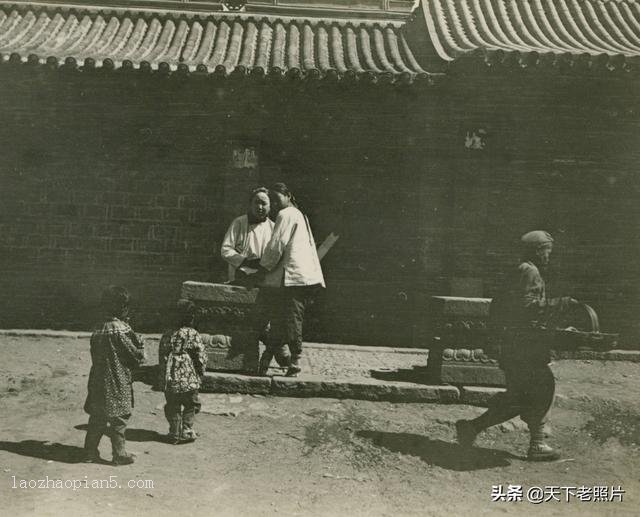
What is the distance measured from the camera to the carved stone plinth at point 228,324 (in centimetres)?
639

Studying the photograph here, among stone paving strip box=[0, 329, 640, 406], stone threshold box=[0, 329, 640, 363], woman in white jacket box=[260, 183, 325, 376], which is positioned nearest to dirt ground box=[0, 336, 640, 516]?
stone paving strip box=[0, 329, 640, 406]

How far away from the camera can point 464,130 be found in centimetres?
854

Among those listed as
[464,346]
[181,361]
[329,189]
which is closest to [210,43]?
[329,189]

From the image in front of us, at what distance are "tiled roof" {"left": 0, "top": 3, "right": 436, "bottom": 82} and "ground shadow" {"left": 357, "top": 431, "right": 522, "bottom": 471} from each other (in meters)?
4.56

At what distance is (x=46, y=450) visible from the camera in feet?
15.3

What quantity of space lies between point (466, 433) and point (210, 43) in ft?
21.9

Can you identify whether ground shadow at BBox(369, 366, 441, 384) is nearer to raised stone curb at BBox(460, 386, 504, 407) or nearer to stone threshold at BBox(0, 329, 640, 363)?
raised stone curb at BBox(460, 386, 504, 407)

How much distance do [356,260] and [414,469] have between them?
14.8 ft

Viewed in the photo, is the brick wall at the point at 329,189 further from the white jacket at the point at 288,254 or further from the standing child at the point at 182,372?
the standing child at the point at 182,372

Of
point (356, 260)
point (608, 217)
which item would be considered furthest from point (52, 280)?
point (608, 217)

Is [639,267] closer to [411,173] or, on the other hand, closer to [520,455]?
[411,173]

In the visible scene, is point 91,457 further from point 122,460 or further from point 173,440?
point 173,440

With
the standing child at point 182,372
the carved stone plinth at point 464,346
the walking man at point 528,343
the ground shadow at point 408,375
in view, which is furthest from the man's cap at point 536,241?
the standing child at point 182,372

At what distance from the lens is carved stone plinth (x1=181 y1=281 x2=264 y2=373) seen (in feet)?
21.0
